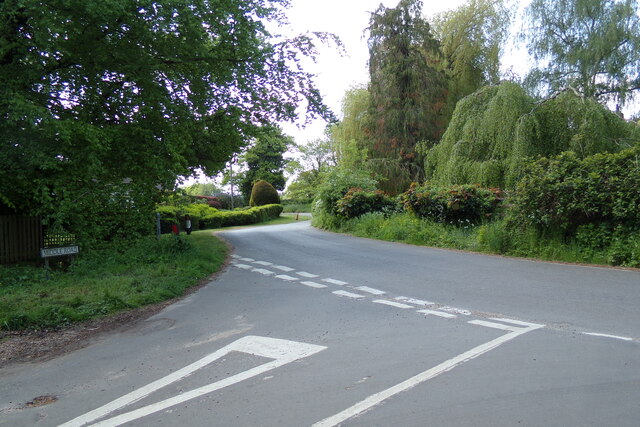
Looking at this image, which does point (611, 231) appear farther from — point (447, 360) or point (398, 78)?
point (398, 78)

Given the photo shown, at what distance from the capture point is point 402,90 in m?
29.4

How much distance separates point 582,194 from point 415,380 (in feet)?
30.2

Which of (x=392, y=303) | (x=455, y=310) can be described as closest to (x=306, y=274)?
(x=392, y=303)

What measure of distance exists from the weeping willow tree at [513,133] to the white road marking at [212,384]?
11.7 metres

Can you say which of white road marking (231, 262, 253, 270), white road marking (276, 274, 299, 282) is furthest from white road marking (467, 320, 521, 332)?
white road marking (231, 262, 253, 270)

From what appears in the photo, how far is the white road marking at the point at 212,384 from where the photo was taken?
391 cm

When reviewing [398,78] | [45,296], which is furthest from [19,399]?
[398,78]

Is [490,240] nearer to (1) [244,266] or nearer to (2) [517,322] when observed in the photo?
(1) [244,266]

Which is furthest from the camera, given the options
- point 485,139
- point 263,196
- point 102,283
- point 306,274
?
point 263,196

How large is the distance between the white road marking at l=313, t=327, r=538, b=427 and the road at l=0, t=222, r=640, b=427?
0.05 ft

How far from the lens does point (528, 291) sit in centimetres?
803

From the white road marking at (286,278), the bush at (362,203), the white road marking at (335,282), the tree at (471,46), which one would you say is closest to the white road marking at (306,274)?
the white road marking at (286,278)

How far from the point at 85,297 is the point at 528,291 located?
7.66 m

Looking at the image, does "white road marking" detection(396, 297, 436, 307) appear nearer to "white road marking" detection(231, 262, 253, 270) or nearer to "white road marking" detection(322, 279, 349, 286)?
"white road marking" detection(322, 279, 349, 286)
